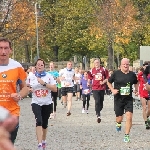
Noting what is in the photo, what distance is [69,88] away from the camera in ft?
62.8

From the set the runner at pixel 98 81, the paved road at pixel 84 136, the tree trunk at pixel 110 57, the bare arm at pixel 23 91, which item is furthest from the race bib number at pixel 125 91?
the tree trunk at pixel 110 57

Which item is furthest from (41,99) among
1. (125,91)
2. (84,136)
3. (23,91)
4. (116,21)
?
(116,21)

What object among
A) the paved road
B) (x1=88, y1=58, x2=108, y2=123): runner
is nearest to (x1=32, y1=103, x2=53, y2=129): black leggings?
the paved road

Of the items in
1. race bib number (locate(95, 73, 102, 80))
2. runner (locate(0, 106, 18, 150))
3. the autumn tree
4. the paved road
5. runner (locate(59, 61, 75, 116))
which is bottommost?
the paved road

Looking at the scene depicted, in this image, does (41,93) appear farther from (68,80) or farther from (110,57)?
(110,57)

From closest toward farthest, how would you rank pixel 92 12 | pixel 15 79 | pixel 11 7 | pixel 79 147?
pixel 15 79, pixel 79 147, pixel 11 7, pixel 92 12

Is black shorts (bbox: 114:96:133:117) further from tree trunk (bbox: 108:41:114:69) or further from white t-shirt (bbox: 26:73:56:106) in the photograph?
tree trunk (bbox: 108:41:114:69)

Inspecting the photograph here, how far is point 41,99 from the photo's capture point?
948cm

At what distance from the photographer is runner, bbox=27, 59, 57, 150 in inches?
368

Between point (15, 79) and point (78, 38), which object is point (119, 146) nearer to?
point (15, 79)

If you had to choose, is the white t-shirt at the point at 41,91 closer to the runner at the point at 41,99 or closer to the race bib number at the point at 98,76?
the runner at the point at 41,99

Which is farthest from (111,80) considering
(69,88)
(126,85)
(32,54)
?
(32,54)

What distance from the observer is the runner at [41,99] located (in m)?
9.34

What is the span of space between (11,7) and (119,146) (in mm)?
30484
